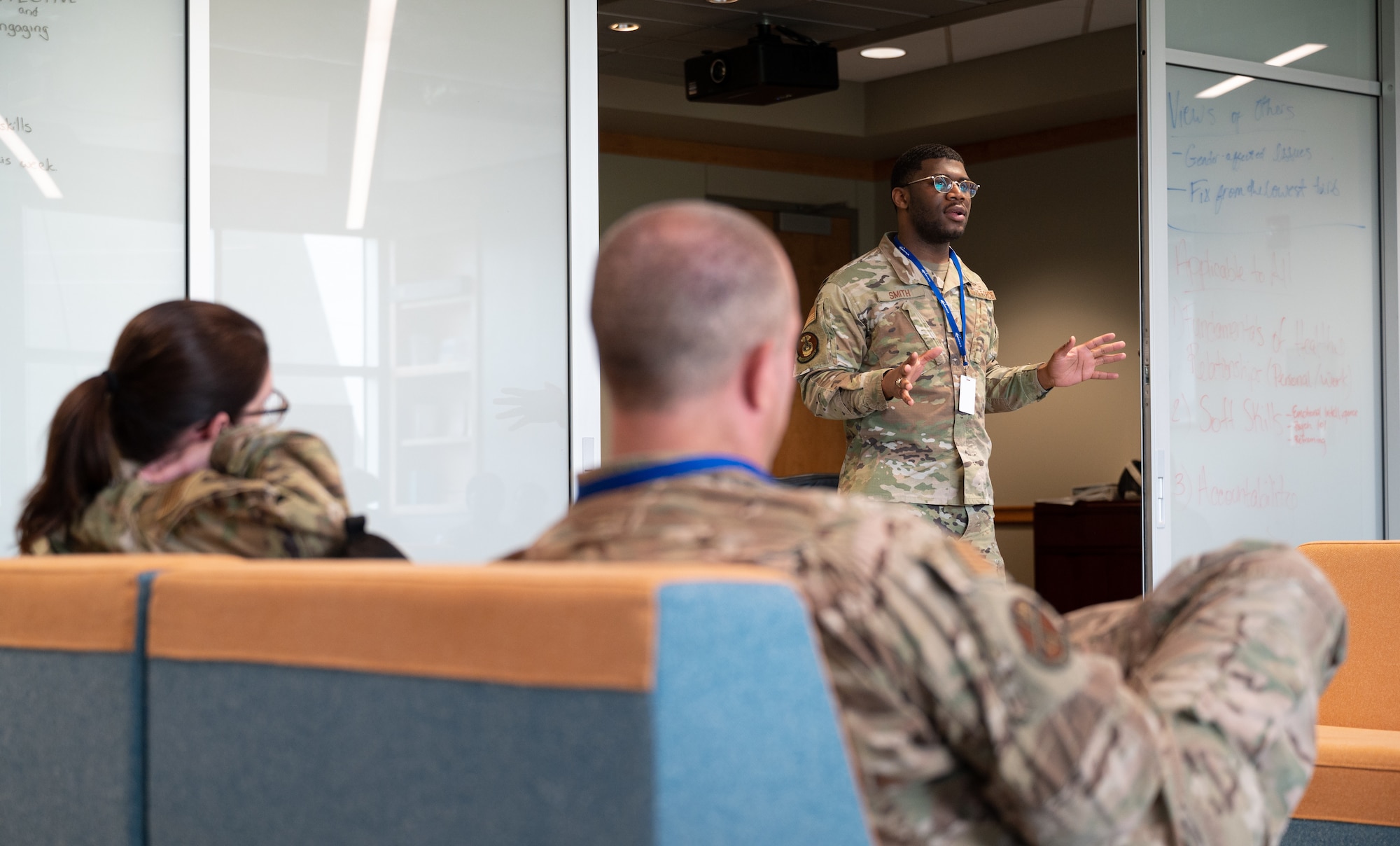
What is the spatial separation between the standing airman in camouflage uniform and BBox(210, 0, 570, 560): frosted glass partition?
31.2 inches

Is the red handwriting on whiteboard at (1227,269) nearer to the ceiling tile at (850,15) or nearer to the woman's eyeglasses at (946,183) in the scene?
the woman's eyeglasses at (946,183)

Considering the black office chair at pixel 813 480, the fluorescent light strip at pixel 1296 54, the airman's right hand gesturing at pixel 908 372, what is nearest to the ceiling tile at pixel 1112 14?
the fluorescent light strip at pixel 1296 54

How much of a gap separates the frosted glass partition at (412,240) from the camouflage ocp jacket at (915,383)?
0.77m

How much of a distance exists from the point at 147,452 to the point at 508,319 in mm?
2043

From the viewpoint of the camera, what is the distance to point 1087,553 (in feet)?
23.8

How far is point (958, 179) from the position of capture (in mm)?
3742

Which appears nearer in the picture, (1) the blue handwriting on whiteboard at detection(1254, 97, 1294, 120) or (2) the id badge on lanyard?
(2) the id badge on lanyard

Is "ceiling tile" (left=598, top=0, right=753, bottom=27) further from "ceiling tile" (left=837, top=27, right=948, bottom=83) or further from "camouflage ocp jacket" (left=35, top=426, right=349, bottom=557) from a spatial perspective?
"camouflage ocp jacket" (left=35, top=426, right=349, bottom=557)

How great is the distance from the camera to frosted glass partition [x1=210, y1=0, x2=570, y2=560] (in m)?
3.47

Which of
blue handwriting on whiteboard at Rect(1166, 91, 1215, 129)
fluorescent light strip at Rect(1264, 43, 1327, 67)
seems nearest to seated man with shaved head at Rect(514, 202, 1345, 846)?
blue handwriting on whiteboard at Rect(1166, 91, 1215, 129)

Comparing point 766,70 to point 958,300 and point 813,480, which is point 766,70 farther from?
point 958,300

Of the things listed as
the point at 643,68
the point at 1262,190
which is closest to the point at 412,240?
the point at 1262,190

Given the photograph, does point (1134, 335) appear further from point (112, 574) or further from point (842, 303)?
point (112, 574)

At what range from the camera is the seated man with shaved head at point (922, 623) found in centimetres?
98
